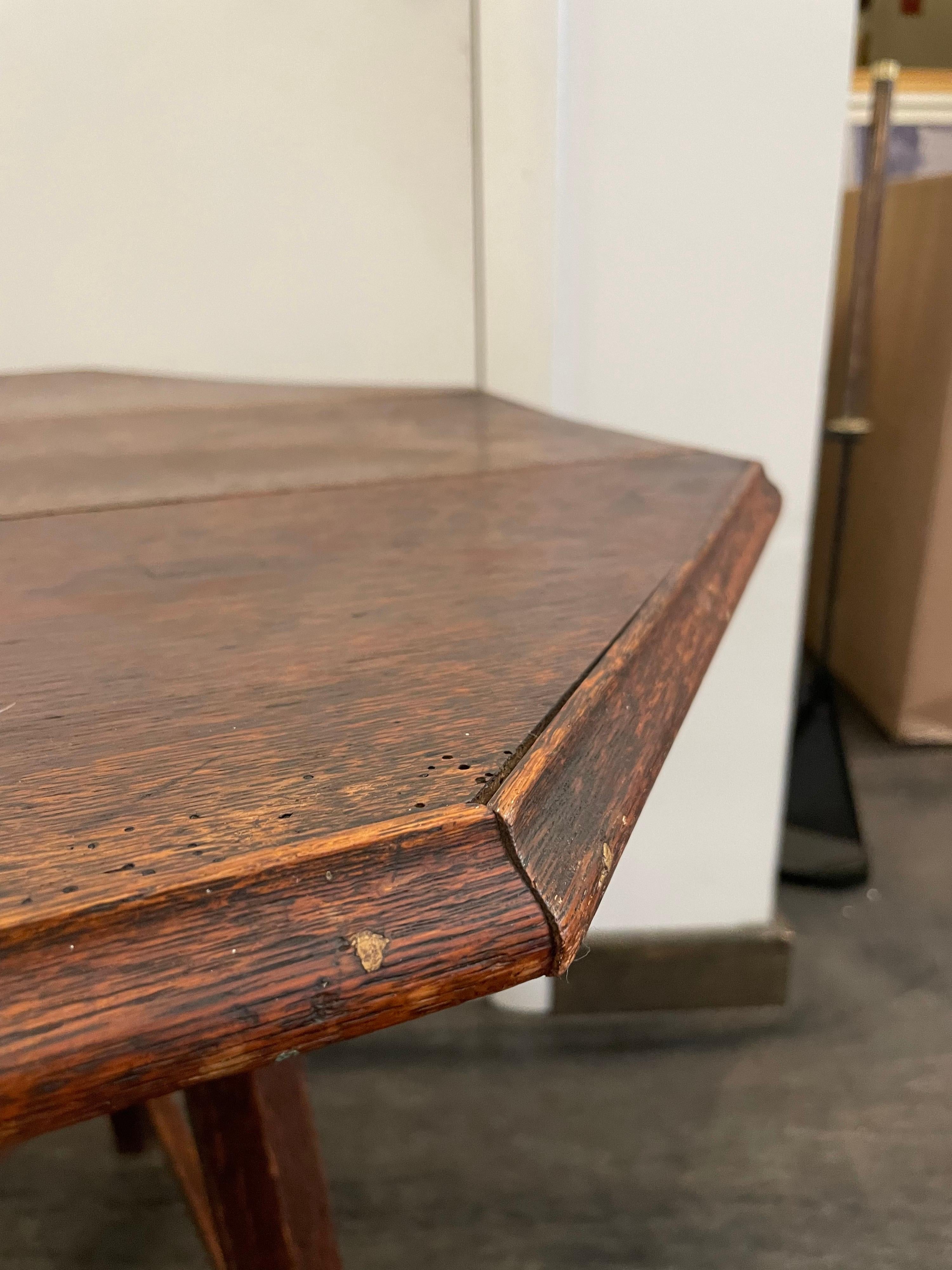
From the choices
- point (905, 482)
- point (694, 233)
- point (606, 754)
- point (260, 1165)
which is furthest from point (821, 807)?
point (606, 754)

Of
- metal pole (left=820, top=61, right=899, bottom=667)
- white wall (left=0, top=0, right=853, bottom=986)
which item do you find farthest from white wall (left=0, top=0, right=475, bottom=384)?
metal pole (left=820, top=61, right=899, bottom=667)

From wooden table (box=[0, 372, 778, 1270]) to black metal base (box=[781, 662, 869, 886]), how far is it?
41.9 inches

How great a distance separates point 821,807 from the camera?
58.5 inches

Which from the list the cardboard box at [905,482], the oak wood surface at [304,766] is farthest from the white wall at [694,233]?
the cardboard box at [905,482]

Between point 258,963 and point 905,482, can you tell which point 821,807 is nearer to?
point 905,482

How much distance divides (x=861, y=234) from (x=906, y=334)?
0.42m

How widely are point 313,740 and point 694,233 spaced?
81cm

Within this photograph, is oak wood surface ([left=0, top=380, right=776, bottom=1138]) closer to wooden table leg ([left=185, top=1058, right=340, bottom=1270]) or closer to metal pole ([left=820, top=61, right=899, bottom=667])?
wooden table leg ([left=185, top=1058, right=340, bottom=1270])

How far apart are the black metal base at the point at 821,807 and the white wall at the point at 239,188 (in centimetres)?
86

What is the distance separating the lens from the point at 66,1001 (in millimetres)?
156

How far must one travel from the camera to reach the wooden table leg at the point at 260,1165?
516 millimetres

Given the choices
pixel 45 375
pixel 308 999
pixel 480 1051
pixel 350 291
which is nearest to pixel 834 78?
pixel 350 291

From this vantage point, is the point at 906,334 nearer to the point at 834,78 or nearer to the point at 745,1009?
the point at 834,78

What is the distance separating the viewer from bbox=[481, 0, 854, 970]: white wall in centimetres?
83
